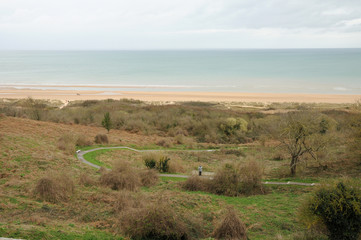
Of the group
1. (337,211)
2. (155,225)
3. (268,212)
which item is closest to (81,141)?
(268,212)

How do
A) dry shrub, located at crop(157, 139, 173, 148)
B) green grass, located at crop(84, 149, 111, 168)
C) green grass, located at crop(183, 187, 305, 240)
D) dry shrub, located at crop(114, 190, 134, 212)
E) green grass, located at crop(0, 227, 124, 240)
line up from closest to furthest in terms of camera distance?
green grass, located at crop(0, 227, 124, 240)
green grass, located at crop(183, 187, 305, 240)
dry shrub, located at crop(114, 190, 134, 212)
green grass, located at crop(84, 149, 111, 168)
dry shrub, located at crop(157, 139, 173, 148)

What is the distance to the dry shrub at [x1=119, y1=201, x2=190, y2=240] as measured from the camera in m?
10.2

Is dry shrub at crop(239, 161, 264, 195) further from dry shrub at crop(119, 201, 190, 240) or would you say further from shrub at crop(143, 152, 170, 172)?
dry shrub at crop(119, 201, 190, 240)

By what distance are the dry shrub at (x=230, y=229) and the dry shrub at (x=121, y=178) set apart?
6.75 meters

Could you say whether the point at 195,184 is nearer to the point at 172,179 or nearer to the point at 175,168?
A: the point at 172,179

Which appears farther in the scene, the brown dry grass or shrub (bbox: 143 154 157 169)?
the brown dry grass

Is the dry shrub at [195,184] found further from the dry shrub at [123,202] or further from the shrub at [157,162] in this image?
the dry shrub at [123,202]

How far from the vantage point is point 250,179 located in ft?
56.8

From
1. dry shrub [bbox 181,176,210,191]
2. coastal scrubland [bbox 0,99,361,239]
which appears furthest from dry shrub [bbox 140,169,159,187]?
dry shrub [bbox 181,176,210,191]

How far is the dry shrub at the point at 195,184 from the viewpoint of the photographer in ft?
58.2

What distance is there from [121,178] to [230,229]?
7.83 metres

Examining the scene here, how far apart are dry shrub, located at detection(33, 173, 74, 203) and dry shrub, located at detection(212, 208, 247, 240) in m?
7.15

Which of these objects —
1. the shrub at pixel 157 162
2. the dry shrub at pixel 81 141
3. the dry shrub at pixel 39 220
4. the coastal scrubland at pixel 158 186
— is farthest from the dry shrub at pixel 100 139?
the dry shrub at pixel 39 220

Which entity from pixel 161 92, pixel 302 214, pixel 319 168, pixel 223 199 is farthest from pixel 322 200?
pixel 161 92
